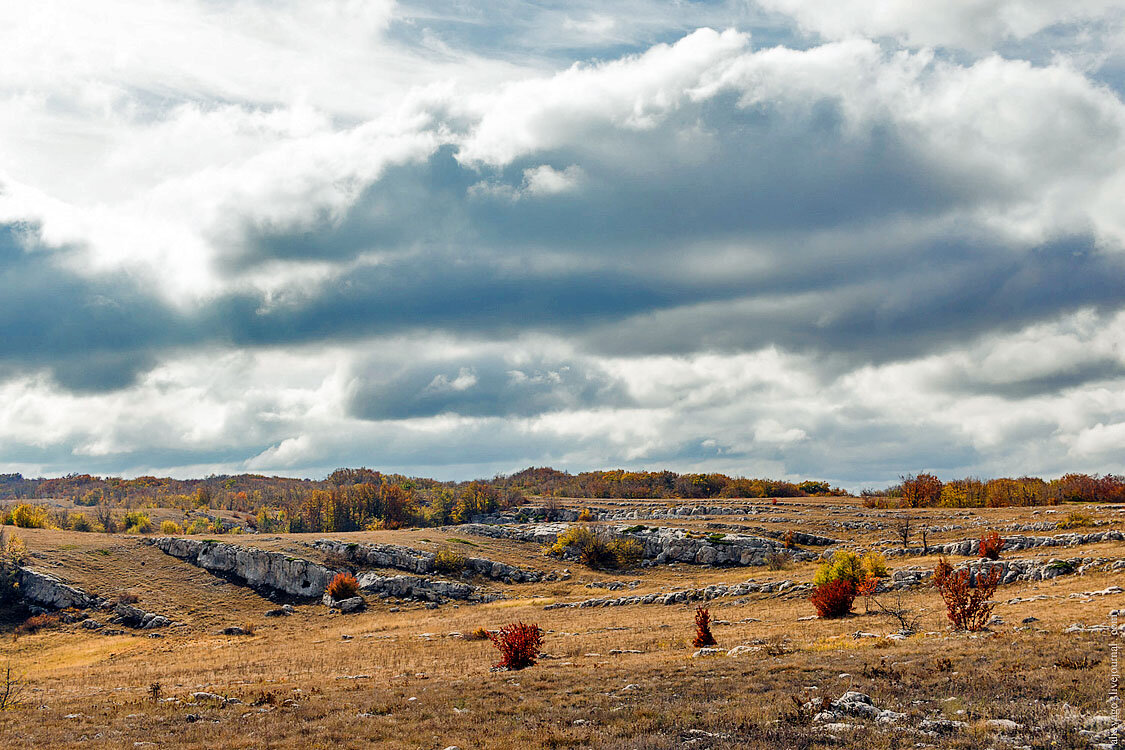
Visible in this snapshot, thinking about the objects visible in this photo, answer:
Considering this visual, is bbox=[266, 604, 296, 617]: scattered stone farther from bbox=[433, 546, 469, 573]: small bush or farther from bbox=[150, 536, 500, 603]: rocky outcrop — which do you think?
bbox=[433, 546, 469, 573]: small bush

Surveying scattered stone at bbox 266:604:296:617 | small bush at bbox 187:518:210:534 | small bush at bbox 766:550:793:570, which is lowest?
small bush at bbox 187:518:210:534

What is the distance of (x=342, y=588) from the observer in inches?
3445

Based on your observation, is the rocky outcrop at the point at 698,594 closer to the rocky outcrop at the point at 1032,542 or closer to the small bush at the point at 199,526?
the rocky outcrop at the point at 1032,542

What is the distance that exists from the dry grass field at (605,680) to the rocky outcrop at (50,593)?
5.15 metres

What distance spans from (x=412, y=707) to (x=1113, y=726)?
2108 cm

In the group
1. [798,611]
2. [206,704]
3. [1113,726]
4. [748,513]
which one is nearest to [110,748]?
[206,704]

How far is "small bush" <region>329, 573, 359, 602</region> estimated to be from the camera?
87000 mm

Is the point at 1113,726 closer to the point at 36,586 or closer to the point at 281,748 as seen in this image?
the point at 281,748

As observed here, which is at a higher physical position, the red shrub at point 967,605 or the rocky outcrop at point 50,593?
the red shrub at point 967,605

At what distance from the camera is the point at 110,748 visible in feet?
65.5

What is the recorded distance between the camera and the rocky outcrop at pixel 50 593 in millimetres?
79500

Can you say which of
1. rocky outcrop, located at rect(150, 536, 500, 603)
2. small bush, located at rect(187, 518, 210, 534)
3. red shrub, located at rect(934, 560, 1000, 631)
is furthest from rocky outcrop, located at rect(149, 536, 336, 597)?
small bush, located at rect(187, 518, 210, 534)

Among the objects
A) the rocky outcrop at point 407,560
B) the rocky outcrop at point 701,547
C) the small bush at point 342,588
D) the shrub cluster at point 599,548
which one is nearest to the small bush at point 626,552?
the shrub cluster at point 599,548

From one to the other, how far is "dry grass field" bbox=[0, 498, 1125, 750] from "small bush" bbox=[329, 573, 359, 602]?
12.2 m
